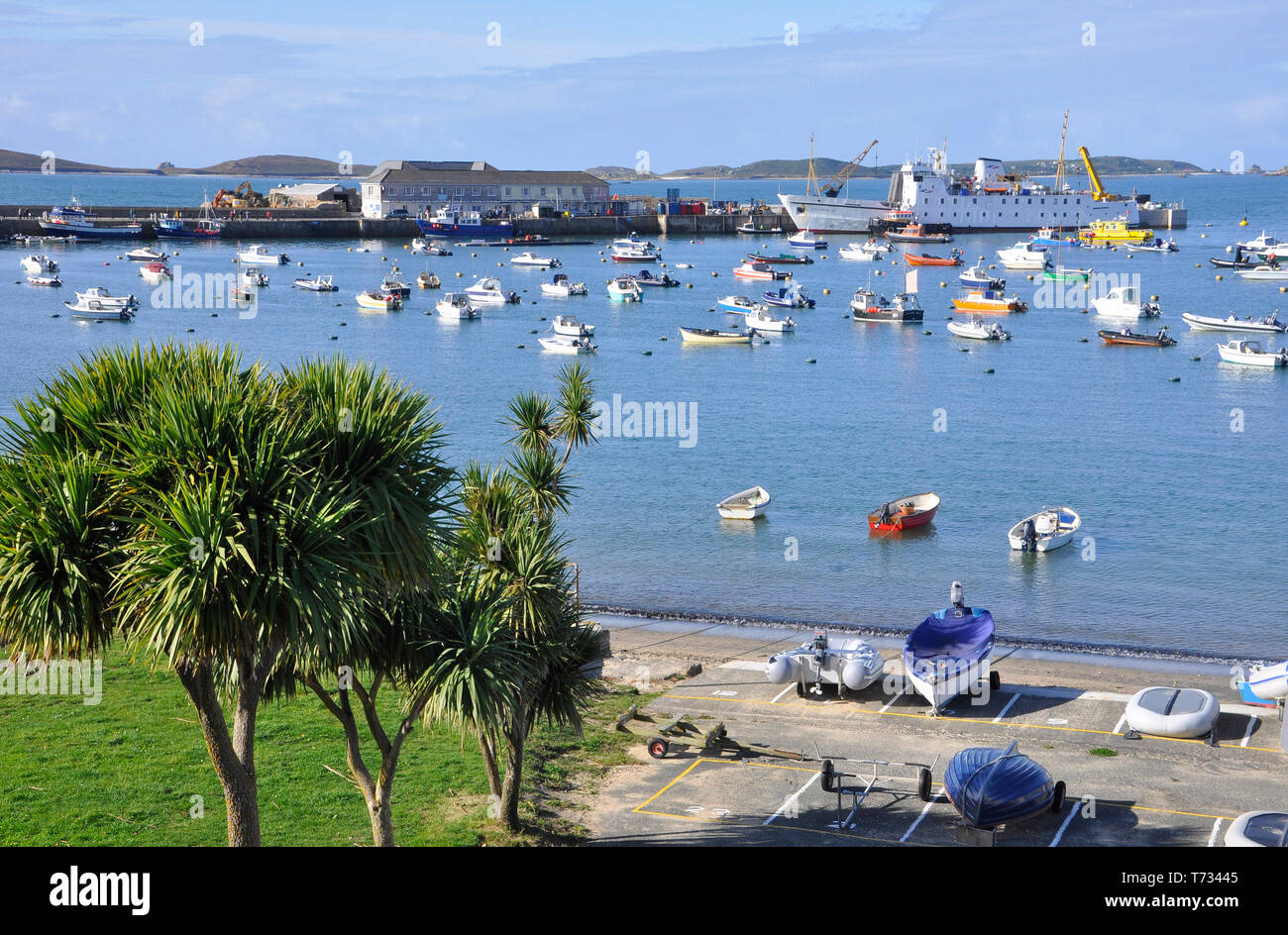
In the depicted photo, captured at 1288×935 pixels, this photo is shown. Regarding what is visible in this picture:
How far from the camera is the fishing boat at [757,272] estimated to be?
12638 centimetres

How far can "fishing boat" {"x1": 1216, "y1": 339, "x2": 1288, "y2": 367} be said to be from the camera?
76938mm

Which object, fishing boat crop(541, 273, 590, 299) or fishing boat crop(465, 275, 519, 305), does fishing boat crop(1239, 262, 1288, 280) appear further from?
fishing boat crop(465, 275, 519, 305)

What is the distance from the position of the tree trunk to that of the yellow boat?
577 feet

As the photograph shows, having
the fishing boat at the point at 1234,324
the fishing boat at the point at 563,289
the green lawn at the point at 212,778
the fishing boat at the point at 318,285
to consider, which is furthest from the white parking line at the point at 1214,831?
the fishing boat at the point at 318,285

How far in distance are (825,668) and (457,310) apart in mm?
75626

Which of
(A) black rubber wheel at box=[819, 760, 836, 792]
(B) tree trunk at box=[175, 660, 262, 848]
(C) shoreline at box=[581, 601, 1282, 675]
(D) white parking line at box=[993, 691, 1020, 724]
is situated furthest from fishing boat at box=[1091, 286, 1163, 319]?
(B) tree trunk at box=[175, 660, 262, 848]

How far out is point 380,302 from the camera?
101m

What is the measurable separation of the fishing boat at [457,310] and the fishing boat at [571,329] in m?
12.9

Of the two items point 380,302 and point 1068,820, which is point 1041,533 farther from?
point 380,302

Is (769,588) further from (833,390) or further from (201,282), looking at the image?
(201,282)

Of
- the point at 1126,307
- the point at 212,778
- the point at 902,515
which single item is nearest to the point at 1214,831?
the point at 212,778
